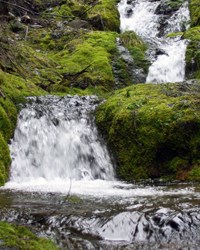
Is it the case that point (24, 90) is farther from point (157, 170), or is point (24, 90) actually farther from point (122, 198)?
point (122, 198)

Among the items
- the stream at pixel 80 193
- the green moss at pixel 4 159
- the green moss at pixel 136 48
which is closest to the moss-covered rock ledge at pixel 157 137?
the stream at pixel 80 193

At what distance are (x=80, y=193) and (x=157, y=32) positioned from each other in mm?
14533

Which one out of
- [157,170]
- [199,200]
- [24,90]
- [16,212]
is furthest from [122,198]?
[24,90]

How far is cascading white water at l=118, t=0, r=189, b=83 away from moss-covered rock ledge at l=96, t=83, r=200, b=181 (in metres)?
4.90

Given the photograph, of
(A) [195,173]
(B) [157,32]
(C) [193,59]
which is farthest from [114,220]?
(B) [157,32]

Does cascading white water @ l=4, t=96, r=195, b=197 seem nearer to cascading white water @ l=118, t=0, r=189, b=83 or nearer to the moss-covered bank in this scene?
cascading white water @ l=118, t=0, r=189, b=83

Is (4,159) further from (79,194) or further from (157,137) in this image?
(157,137)

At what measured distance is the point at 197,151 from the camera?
316 inches

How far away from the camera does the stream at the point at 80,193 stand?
4355 mm

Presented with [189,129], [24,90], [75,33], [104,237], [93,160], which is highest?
[75,33]

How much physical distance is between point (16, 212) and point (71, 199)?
1033mm

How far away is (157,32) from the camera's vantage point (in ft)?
63.2

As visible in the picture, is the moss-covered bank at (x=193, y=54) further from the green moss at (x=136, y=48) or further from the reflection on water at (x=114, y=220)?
the reflection on water at (x=114, y=220)

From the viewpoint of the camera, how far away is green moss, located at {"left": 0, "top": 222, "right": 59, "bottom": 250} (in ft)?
11.2
